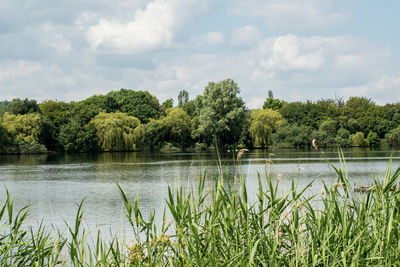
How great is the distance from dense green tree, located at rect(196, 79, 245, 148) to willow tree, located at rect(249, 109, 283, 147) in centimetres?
389

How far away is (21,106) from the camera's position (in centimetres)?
5812

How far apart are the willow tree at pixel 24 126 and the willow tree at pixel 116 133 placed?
7.33 meters

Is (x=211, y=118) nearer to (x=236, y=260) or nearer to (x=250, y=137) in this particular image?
(x=250, y=137)

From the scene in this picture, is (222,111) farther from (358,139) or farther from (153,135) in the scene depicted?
(358,139)

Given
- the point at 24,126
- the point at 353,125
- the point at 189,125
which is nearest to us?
the point at 24,126

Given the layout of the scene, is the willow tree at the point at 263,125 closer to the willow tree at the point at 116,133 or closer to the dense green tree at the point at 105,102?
the willow tree at the point at 116,133

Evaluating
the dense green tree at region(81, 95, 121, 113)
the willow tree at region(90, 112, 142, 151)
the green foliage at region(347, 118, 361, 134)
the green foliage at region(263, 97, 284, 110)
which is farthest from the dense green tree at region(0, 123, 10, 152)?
the green foliage at region(263, 97, 284, 110)

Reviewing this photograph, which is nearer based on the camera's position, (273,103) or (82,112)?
(82,112)

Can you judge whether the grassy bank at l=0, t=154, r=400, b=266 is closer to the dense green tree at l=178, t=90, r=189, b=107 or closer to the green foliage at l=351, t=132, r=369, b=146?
the green foliage at l=351, t=132, r=369, b=146

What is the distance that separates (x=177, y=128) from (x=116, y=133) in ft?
26.8

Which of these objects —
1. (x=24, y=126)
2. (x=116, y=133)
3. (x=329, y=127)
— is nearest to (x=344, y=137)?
(x=329, y=127)

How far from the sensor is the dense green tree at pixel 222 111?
56.3m

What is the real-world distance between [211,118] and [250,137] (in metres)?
8.73

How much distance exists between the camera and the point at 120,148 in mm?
59844
